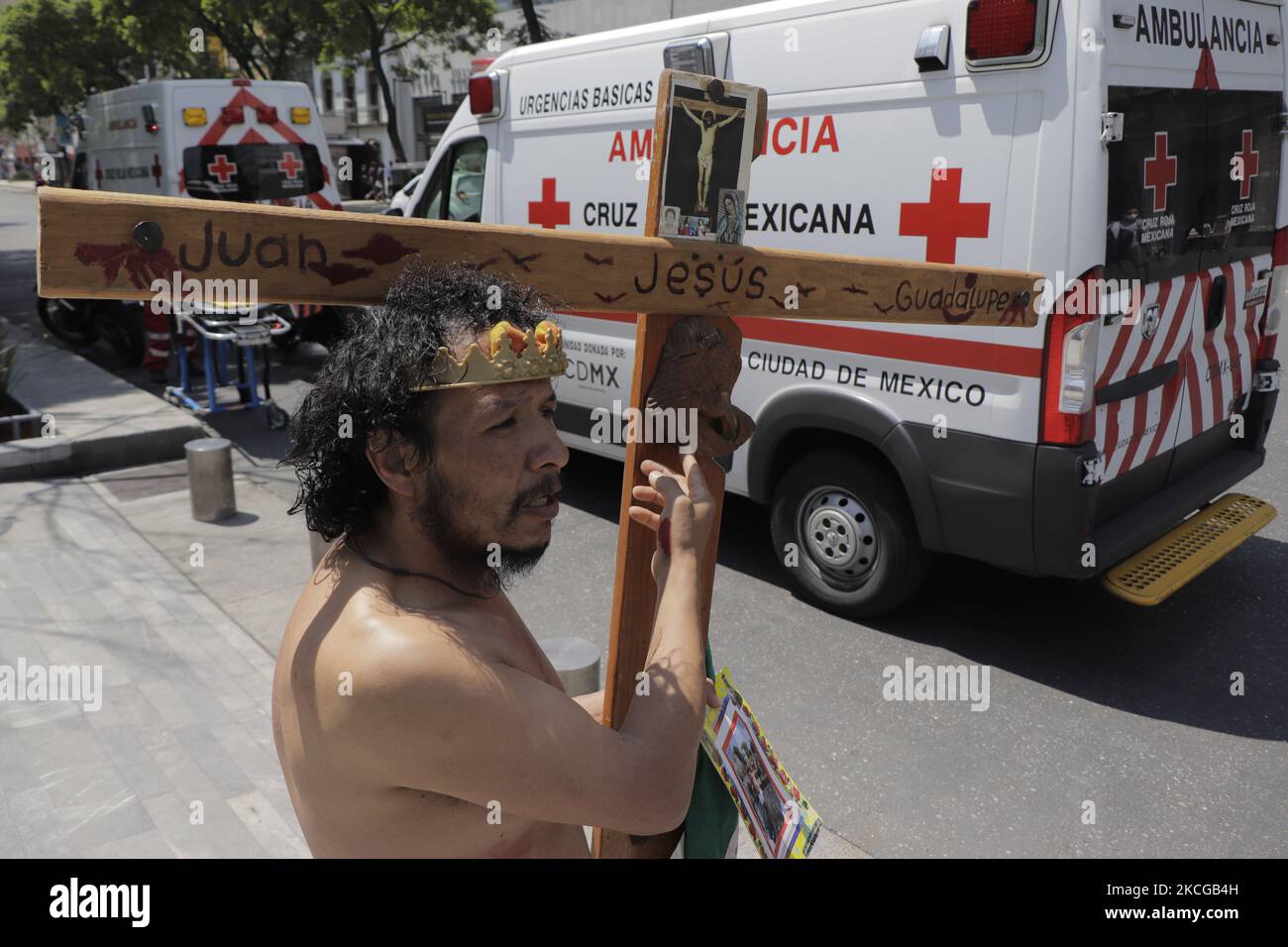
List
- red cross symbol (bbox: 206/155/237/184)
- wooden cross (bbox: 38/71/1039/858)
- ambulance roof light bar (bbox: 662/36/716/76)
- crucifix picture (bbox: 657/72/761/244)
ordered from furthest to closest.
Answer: red cross symbol (bbox: 206/155/237/184)
ambulance roof light bar (bbox: 662/36/716/76)
crucifix picture (bbox: 657/72/761/244)
wooden cross (bbox: 38/71/1039/858)

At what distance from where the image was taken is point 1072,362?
375cm

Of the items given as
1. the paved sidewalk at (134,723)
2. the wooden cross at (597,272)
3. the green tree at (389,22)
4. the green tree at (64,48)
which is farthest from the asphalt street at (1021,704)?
the green tree at (64,48)

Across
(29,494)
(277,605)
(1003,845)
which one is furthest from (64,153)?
(1003,845)

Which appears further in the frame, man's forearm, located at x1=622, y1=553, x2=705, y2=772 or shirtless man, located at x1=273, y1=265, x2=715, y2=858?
man's forearm, located at x1=622, y1=553, x2=705, y2=772

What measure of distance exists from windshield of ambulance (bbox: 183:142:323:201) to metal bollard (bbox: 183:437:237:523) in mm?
4256

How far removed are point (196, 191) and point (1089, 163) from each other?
8376mm

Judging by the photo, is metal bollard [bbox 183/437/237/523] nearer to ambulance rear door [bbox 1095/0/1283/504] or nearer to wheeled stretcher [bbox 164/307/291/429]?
wheeled stretcher [bbox 164/307/291/429]

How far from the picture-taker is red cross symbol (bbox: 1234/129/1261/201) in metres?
4.49

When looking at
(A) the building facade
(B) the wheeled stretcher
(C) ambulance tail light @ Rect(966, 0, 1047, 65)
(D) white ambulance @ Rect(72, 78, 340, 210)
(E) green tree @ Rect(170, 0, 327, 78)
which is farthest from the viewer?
(A) the building facade

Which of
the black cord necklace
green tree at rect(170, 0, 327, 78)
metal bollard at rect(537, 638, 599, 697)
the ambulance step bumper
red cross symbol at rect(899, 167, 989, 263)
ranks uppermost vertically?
green tree at rect(170, 0, 327, 78)

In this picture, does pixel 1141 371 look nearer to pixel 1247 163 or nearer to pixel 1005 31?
pixel 1247 163

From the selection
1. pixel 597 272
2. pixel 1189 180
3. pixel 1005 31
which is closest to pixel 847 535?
pixel 1189 180

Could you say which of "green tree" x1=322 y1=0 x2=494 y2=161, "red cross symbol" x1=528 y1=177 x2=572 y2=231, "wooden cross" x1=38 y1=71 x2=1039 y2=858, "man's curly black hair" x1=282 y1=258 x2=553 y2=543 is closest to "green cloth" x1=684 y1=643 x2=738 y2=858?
"wooden cross" x1=38 y1=71 x2=1039 y2=858

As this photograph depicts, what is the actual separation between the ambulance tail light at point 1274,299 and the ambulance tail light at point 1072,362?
1.78m
